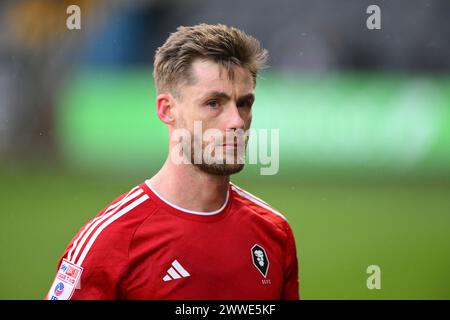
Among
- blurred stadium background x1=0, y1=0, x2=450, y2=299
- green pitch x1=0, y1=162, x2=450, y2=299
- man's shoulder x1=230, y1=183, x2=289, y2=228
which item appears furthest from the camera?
blurred stadium background x1=0, y1=0, x2=450, y2=299

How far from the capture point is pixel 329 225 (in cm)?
504

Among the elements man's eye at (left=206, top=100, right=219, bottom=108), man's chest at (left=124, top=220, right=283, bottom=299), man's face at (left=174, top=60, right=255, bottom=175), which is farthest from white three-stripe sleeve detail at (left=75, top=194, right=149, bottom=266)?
man's eye at (left=206, top=100, right=219, bottom=108)

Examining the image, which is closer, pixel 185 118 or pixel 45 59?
Answer: pixel 185 118

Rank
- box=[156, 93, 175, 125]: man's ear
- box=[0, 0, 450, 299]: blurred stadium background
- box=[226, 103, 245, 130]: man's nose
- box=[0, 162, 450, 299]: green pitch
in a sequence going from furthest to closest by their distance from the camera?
A: box=[0, 0, 450, 299]: blurred stadium background < box=[0, 162, 450, 299]: green pitch < box=[156, 93, 175, 125]: man's ear < box=[226, 103, 245, 130]: man's nose

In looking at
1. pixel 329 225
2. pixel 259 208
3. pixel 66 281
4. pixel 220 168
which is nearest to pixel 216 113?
pixel 220 168

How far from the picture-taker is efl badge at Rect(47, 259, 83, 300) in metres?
1.99

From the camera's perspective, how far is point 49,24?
4.65m

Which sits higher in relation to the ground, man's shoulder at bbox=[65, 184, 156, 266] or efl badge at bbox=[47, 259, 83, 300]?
man's shoulder at bbox=[65, 184, 156, 266]

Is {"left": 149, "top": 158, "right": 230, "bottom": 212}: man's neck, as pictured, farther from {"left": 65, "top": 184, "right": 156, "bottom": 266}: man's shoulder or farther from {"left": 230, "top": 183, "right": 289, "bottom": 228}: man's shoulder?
{"left": 230, "top": 183, "right": 289, "bottom": 228}: man's shoulder

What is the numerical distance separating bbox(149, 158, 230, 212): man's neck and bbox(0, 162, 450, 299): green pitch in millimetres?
2209
